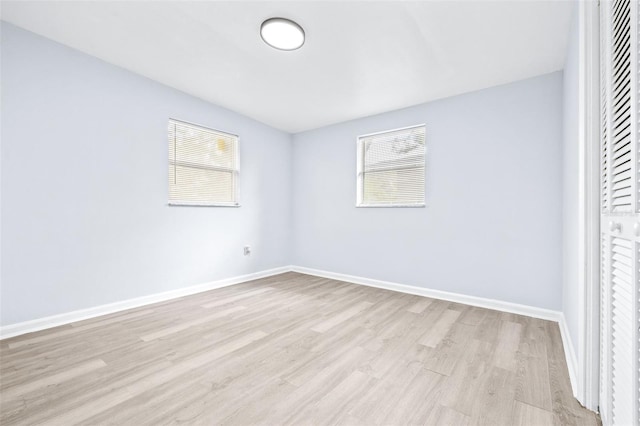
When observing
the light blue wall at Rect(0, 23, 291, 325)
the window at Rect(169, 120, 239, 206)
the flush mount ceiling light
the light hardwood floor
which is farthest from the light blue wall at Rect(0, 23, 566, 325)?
the flush mount ceiling light

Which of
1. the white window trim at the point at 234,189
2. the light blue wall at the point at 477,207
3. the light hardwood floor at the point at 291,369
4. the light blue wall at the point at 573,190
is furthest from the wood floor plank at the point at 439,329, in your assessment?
the white window trim at the point at 234,189

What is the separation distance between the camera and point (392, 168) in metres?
3.93

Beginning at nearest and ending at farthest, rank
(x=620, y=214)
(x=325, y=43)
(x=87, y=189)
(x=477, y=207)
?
(x=620, y=214)
(x=325, y=43)
(x=87, y=189)
(x=477, y=207)

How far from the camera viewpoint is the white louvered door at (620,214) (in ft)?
2.87

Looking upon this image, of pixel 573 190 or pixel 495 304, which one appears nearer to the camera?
pixel 573 190

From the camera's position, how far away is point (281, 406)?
1479 millimetres

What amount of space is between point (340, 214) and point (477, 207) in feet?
6.46

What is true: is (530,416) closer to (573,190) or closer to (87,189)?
(573,190)

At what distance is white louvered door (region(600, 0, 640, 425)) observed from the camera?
874mm

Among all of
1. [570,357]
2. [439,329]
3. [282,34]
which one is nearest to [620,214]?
[570,357]

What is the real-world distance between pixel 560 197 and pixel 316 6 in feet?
9.43

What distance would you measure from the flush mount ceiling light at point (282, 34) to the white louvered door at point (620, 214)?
189cm

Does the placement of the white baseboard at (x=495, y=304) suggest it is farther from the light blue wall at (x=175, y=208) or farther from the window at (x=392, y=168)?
the window at (x=392, y=168)

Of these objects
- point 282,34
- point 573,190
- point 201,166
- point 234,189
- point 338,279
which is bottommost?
point 338,279
